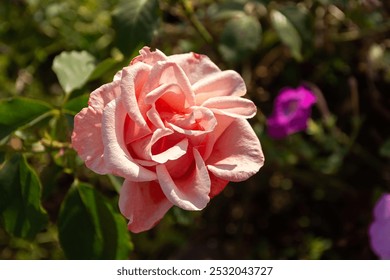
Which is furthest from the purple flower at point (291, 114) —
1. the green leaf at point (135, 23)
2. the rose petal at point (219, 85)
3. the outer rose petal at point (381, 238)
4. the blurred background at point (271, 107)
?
the rose petal at point (219, 85)

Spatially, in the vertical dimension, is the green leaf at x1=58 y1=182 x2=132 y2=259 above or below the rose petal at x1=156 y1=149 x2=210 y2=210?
below

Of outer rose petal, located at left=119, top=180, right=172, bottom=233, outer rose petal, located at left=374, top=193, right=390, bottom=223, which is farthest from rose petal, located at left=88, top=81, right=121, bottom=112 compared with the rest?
outer rose petal, located at left=374, top=193, right=390, bottom=223

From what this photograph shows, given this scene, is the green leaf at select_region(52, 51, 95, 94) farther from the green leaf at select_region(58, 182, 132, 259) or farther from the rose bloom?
the rose bloom

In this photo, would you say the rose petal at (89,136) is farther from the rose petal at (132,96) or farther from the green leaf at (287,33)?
the green leaf at (287,33)

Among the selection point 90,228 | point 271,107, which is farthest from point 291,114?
point 90,228

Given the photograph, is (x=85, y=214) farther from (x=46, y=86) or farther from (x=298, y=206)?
(x=46, y=86)

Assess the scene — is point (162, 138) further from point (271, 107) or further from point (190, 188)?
point (271, 107)

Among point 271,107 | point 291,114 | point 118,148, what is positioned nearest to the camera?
point 118,148
